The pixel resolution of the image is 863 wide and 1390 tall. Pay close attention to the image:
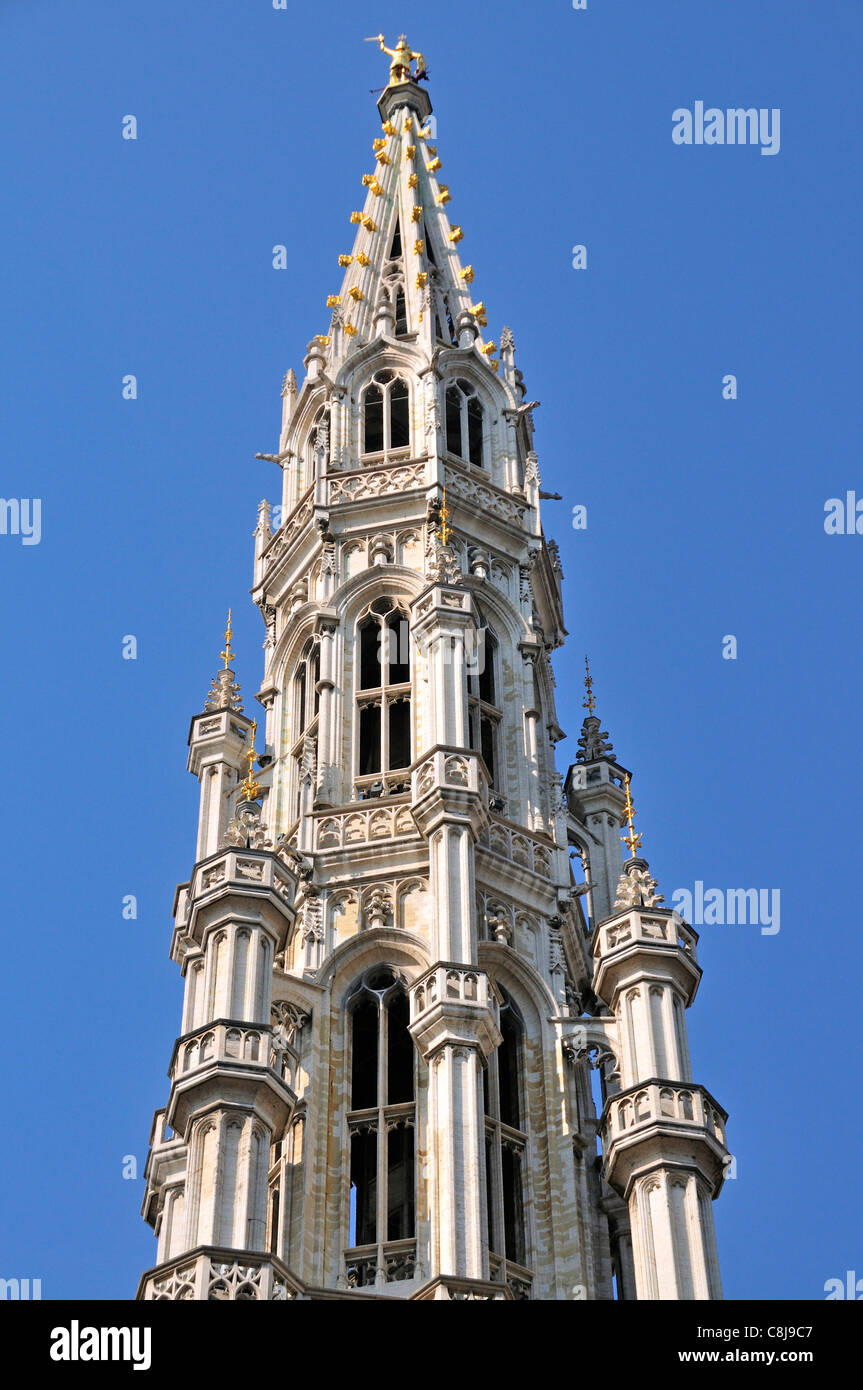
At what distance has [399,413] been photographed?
56.6m

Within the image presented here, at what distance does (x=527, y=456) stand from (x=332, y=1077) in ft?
59.9

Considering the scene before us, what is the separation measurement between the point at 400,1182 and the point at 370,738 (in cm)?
965

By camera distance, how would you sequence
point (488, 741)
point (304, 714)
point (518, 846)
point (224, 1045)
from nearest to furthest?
point (224, 1045), point (518, 846), point (488, 741), point (304, 714)

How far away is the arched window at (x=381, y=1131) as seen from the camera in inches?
1604

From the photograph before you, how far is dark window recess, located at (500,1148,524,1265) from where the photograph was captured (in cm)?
4191

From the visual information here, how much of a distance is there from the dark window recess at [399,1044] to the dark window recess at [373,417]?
1546 centimetres

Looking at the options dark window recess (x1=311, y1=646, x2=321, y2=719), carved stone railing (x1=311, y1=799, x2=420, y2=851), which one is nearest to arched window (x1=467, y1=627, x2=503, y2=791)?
carved stone railing (x1=311, y1=799, x2=420, y2=851)

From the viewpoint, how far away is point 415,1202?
42031 millimetres

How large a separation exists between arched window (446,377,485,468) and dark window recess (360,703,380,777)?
26.9 ft

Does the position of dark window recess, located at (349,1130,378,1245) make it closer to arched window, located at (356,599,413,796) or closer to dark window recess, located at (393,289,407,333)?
arched window, located at (356,599,413,796)

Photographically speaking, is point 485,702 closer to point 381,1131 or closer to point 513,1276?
point 381,1131

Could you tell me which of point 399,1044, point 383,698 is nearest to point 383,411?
point 383,698

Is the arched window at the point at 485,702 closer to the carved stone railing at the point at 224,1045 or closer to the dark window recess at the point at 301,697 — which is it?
the dark window recess at the point at 301,697
